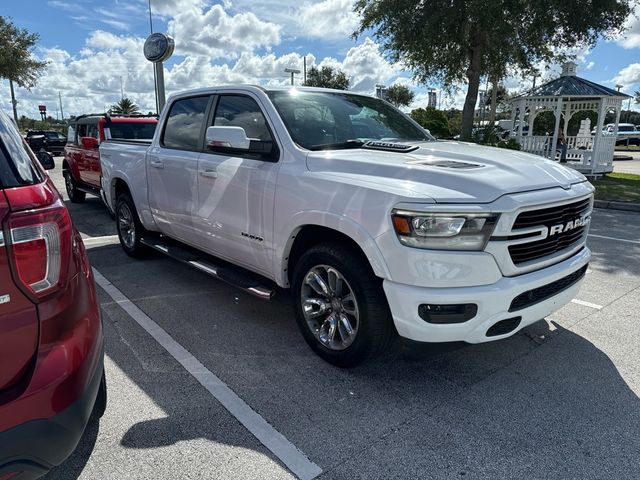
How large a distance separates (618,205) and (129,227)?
9.49 metres

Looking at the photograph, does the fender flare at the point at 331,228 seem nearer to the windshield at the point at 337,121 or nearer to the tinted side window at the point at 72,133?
the windshield at the point at 337,121

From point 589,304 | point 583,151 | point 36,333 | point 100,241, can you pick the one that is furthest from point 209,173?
point 583,151

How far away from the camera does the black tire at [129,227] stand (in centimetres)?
593

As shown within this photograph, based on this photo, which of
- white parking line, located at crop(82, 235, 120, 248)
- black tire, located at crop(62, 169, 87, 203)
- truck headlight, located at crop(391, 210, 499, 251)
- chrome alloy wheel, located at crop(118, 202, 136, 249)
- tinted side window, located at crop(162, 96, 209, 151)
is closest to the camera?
truck headlight, located at crop(391, 210, 499, 251)

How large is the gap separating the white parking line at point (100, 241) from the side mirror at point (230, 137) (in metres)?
4.24

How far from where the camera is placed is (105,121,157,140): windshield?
9773 mm

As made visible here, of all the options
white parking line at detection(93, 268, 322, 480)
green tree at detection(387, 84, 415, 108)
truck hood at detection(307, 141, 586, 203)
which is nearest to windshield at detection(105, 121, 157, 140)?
white parking line at detection(93, 268, 322, 480)

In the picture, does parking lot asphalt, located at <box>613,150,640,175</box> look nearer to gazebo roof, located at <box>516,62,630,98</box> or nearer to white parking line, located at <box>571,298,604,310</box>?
gazebo roof, located at <box>516,62,630,98</box>

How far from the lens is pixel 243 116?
4133mm

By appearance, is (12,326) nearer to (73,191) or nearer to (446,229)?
(446,229)

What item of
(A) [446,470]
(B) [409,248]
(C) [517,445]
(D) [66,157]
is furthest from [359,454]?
(D) [66,157]

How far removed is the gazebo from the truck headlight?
15.2 meters

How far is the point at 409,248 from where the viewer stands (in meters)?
2.67

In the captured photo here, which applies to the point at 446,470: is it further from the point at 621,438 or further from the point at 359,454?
the point at 621,438
